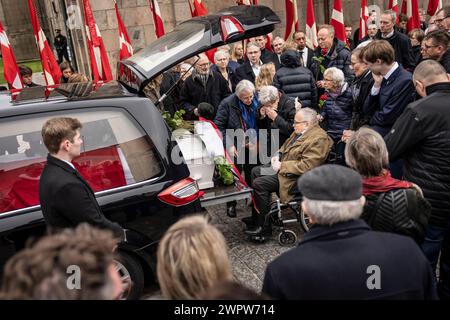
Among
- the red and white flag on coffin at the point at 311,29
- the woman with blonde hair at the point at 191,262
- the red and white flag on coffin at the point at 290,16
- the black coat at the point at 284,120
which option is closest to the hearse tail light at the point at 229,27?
the black coat at the point at 284,120

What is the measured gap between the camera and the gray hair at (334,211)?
6.53ft

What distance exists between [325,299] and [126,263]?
2.09 m

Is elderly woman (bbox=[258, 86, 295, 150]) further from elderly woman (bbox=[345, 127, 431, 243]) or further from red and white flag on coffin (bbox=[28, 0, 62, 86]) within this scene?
red and white flag on coffin (bbox=[28, 0, 62, 86])

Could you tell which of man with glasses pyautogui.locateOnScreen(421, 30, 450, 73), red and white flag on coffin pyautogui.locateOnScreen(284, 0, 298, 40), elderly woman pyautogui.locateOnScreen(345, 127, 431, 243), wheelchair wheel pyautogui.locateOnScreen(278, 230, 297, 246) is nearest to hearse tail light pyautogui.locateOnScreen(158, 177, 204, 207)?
wheelchair wheel pyautogui.locateOnScreen(278, 230, 297, 246)

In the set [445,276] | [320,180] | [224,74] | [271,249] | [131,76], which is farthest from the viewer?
[224,74]

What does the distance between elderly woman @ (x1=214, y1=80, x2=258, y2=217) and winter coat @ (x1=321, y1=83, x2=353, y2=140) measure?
2.77 ft

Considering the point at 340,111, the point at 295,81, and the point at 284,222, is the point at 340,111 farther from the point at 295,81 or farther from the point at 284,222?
the point at 284,222

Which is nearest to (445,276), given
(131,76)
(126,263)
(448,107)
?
(448,107)

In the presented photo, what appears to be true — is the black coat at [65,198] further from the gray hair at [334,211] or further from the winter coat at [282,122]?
the winter coat at [282,122]

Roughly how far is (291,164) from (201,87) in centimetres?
239

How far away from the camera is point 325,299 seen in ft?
6.07

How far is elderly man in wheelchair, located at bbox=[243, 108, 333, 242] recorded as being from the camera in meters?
4.48

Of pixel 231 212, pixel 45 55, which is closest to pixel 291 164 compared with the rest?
pixel 231 212

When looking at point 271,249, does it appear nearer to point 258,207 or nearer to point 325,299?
point 258,207
